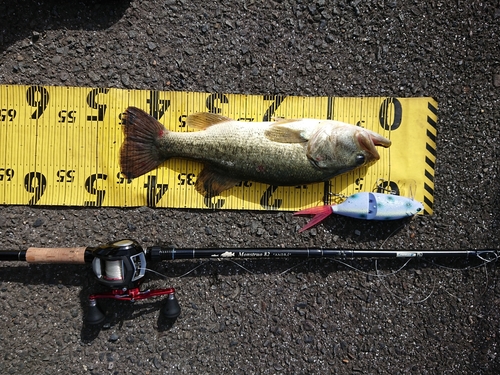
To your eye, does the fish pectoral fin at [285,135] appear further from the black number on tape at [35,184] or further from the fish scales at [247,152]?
the black number on tape at [35,184]

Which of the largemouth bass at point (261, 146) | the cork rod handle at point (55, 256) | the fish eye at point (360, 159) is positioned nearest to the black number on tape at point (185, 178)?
the largemouth bass at point (261, 146)

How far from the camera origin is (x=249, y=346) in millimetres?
2525

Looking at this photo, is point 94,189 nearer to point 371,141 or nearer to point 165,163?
point 165,163

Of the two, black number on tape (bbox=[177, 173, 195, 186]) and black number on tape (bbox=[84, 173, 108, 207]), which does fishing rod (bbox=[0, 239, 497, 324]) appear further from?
black number on tape (bbox=[177, 173, 195, 186])

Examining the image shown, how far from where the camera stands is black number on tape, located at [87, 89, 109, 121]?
8.12 ft

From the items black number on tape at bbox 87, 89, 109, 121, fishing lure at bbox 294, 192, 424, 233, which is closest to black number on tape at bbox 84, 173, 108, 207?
black number on tape at bbox 87, 89, 109, 121

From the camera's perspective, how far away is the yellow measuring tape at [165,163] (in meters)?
2.46

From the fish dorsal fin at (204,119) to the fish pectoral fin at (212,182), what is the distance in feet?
1.04

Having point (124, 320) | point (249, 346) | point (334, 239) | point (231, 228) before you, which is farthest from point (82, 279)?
point (334, 239)

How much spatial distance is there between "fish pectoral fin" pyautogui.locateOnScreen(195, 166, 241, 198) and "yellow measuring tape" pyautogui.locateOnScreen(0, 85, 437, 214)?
1.9 inches

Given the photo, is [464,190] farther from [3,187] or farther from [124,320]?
[3,187]

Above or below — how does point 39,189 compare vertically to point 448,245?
above

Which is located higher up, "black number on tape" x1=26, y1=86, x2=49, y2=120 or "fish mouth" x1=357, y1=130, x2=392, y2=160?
"black number on tape" x1=26, y1=86, x2=49, y2=120

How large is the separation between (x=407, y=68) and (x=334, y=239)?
4.77ft
